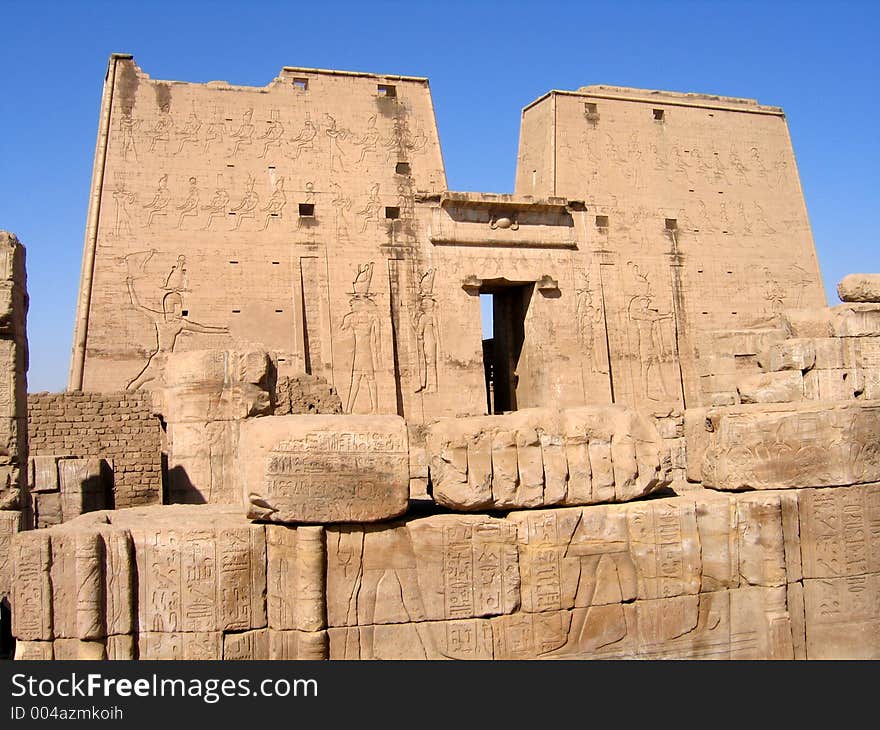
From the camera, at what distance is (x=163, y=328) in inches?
530

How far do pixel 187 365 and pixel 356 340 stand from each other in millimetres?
5474

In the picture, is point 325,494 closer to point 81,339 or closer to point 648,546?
point 648,546

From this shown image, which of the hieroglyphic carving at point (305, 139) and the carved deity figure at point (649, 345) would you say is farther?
the carved deity figure at point (649, 345)

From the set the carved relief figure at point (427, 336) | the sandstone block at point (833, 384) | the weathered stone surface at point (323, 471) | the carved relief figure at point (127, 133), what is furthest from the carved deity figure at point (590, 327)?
the weathered stone surface at point (323, 471)

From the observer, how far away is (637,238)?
16.3 metres

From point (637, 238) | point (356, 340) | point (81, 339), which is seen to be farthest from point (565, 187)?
point (81, 339)

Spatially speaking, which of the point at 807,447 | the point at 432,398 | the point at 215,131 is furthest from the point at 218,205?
the point at 807,447

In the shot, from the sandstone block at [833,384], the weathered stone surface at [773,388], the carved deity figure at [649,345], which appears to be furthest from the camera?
the carved deity figure at [649,345]

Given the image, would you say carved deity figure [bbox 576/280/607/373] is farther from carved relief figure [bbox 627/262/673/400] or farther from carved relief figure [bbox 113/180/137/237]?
carved relief figure [bbox 113/180/137/237]

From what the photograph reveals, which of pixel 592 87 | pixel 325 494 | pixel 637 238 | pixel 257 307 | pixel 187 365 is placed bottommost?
pixel 325 494

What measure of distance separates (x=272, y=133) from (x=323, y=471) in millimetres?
10591

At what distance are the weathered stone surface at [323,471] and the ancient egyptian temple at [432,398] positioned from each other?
2 cm

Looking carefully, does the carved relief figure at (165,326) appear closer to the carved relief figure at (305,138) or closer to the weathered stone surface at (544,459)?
the carved relief figure at (305,138)

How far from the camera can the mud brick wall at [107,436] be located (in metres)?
10.7
